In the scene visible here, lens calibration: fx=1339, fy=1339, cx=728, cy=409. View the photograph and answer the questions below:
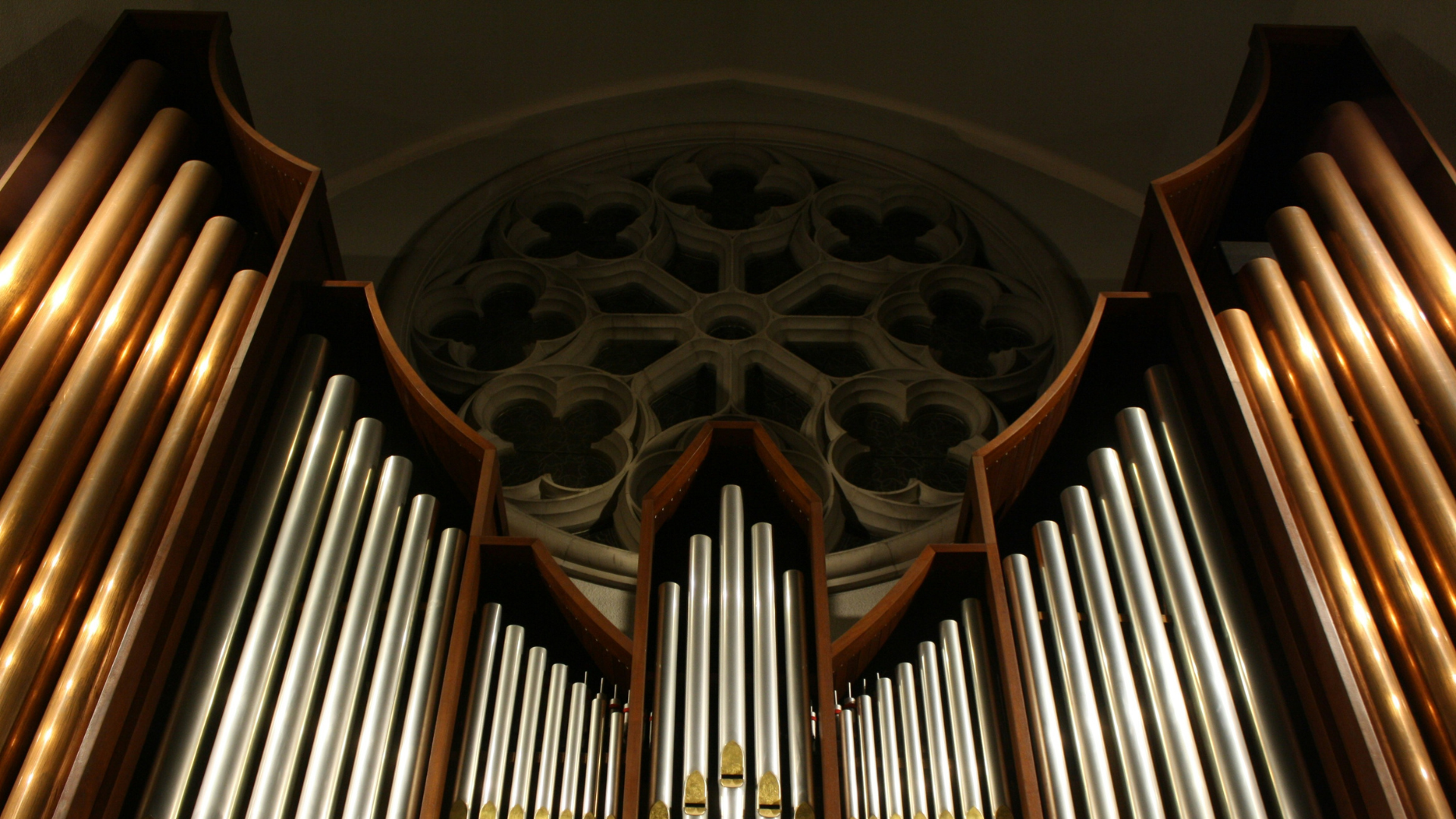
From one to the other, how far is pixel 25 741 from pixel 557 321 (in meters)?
4.59

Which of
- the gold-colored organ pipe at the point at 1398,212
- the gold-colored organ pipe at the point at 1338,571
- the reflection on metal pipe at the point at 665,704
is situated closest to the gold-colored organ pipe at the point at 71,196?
the reflection on metal pipe at the point at 665,704

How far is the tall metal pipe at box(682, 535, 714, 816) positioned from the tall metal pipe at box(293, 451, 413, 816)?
0.97 m

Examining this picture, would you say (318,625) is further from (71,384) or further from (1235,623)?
(1235,623)

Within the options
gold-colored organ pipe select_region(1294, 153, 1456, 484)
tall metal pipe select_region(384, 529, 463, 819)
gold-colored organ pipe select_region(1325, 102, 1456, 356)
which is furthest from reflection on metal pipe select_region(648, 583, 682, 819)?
gold-colored organ pipe select_region(1325, 102, 1456, 356)

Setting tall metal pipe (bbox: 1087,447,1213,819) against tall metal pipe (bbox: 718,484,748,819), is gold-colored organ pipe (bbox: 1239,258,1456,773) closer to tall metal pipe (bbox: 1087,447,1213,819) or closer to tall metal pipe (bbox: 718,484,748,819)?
tall metal pipe (bbox: 1087,447,1213,819)

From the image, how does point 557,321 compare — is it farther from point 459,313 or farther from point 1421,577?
point 1421,577

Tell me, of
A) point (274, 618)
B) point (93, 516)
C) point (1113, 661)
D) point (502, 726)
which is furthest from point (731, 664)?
point (93, 516)

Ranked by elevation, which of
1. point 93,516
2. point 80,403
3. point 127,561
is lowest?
point 127,561

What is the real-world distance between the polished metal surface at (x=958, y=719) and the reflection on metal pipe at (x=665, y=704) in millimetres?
787

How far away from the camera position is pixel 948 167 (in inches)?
341

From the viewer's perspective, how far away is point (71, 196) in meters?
4.75

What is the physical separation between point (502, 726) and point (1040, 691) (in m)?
1.63

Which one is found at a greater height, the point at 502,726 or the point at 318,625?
the point at 318,625

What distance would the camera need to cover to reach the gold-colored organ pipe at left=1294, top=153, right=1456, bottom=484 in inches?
158
